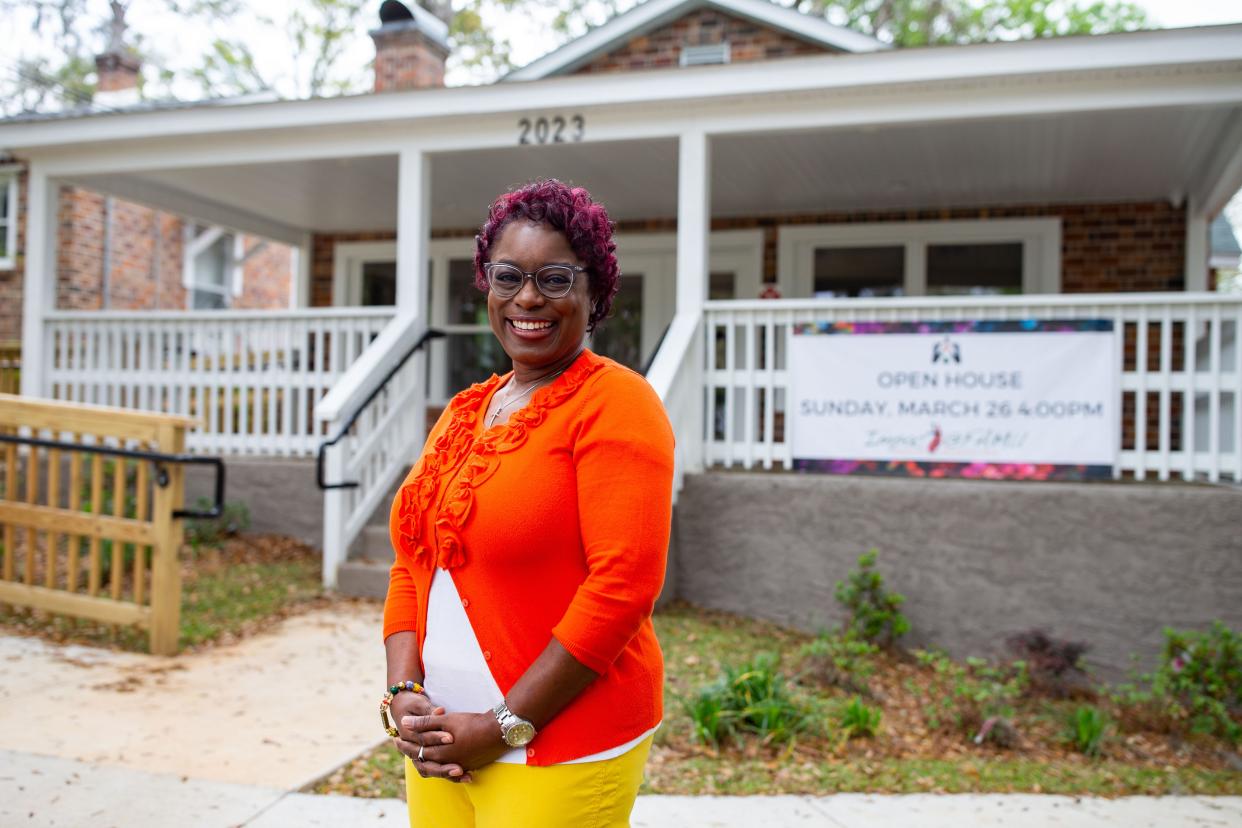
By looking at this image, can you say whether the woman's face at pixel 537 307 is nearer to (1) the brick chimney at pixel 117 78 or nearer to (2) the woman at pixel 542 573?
(2) the woman at pixel 542 573

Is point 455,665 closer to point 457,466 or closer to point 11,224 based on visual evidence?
point 457,466

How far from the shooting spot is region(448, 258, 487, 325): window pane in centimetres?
1191

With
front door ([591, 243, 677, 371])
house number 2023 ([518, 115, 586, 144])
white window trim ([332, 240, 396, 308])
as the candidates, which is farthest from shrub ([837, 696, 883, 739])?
white window trim ([332, 240, 396, 308])

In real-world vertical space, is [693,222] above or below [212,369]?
above

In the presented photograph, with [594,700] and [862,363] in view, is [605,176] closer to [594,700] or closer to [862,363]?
[862,363]

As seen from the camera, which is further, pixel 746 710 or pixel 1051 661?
pixel 1051 661

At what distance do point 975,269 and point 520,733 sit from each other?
9.47m

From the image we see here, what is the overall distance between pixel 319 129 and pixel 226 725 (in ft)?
17.0

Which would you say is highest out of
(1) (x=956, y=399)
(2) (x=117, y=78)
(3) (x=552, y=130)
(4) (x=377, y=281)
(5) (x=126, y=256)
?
(2) (x=117, y=78)

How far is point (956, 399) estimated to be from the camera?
21.3 feet

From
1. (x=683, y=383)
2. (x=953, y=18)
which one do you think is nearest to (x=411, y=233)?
(x=683, y=383)

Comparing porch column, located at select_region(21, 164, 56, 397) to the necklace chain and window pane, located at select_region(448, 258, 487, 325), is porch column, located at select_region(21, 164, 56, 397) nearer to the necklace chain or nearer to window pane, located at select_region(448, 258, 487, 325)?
window pane, located at select_region(448, 258, 487, 325)

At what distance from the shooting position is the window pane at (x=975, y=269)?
1014 cm

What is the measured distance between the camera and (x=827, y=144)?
816cm
